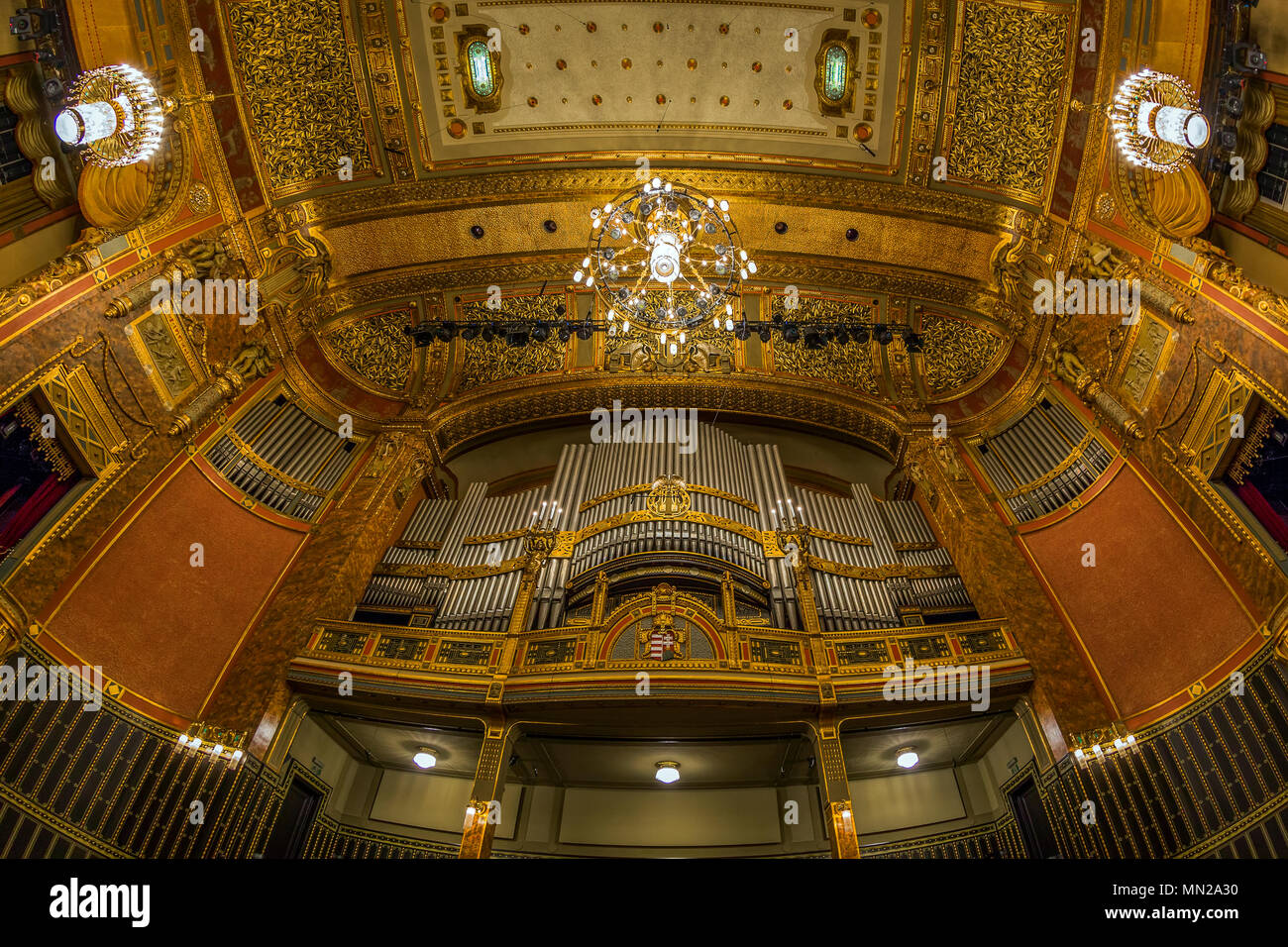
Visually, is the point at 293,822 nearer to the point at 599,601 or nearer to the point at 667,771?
the point at 599,601

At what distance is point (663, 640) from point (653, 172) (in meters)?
8.98

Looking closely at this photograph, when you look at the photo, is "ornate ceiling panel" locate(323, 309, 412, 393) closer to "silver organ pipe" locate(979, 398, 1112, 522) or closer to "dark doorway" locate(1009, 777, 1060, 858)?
"silver organ pipe" locate(979, 398, 1112, 522)

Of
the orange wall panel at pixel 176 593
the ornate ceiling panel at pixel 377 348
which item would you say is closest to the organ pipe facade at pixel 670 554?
the orange wall panel at pixel 176 593

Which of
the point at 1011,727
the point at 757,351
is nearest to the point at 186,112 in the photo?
the point at 757,351

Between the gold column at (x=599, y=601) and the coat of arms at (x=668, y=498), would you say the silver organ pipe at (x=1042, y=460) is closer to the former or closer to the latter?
the coat of arms at (x=668, y=498)

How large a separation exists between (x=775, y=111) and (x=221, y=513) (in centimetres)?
1115

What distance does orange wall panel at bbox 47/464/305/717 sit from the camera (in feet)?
27.5

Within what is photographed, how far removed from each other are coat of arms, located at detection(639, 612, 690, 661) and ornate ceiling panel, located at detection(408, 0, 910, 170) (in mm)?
8950

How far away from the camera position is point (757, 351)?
15.4 m

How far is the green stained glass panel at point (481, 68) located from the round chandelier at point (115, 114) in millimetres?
5130

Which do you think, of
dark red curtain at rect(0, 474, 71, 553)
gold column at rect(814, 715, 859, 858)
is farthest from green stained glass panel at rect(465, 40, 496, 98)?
gold column at rect(814, 715, 859, 858)

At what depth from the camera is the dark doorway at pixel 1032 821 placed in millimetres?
8086
